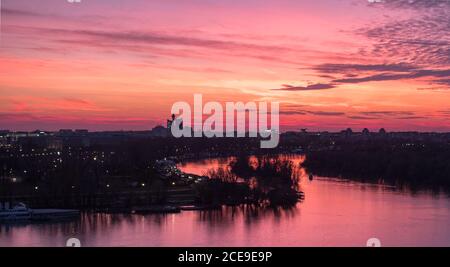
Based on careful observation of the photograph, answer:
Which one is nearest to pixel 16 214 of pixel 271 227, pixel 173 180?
pixel 271 227

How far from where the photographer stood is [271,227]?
513cm

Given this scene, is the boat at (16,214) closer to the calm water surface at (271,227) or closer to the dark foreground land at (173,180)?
the calm water surface at (271,227)

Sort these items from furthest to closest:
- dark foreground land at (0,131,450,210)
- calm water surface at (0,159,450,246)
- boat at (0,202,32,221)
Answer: dark foreground land at (0,131,450,210), boat at (0,202,32,221), calm water surface at (0,159,450,246)

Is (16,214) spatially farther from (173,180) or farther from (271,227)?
(173,180)

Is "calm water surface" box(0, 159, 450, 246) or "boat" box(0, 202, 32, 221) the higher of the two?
"boat" box(0, 202, 32, 221)

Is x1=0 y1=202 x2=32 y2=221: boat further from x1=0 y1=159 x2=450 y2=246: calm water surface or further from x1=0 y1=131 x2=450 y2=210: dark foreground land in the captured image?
x1=0 y1=131 x2=450 y2=210: dark foreground land

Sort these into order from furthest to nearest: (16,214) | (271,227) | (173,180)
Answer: (173,180) < (16,214) < (271,227)

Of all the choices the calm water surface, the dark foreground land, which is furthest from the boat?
the dark foreground land

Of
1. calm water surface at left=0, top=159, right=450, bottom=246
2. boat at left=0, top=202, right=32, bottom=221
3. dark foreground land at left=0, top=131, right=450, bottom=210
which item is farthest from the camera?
dark foreground land at left=0, top=131, right=450, bottom=210

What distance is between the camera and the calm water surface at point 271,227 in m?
4.53

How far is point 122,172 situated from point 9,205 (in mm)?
3939

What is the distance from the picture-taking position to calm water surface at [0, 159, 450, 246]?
4.53 meters

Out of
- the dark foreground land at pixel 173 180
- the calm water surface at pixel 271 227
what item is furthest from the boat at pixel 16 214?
the dark foreground land at pixel 173 180
